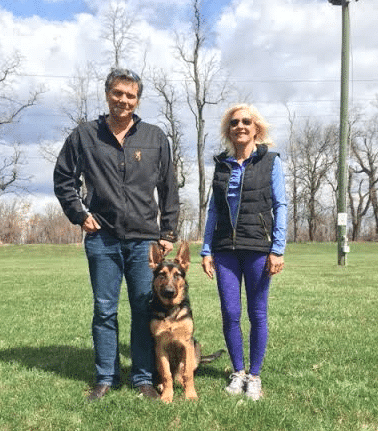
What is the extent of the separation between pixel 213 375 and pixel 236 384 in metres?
0.56

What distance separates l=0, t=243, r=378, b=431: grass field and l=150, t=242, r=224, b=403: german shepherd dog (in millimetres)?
214

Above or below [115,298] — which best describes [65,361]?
below

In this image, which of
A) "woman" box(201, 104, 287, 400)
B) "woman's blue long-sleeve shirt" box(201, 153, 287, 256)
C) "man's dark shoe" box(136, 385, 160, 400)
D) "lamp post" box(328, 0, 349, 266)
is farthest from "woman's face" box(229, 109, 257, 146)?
"lamp post" box(328, 0, 349, 266)

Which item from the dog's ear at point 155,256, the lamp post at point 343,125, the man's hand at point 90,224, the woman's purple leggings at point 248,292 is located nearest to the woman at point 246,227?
the woman's purple leggings at point 248,292

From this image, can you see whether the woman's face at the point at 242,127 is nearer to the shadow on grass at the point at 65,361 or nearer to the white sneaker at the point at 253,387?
the white sneaker at the point at 253,387

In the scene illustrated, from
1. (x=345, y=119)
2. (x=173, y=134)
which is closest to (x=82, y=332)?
(x=345, y=119)

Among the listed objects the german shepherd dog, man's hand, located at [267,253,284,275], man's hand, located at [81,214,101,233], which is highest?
man's hand, located at [81,214,101,233]

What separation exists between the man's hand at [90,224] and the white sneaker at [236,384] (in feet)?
6.28

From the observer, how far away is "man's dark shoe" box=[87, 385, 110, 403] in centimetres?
438

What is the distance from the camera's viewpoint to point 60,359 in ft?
19.3

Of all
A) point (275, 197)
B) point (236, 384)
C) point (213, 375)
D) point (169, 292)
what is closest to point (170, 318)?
point (169, 292)

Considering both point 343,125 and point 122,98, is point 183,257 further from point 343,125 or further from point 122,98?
point 343,125

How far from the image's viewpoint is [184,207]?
5759 centimetres

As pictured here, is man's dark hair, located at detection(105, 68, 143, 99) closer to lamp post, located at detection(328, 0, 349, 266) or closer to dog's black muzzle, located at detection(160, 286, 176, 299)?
dog's black muzzle, located at detection(160, 286, 176, 299)
